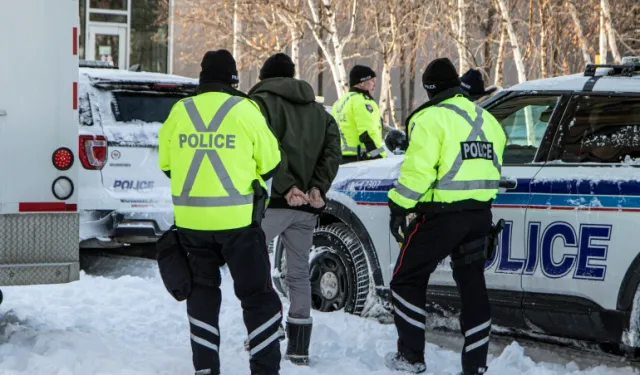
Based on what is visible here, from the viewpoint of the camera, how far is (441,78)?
5.66m

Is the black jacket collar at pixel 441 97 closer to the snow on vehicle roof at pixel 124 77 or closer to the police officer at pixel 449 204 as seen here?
the police officer at pixel 449 204

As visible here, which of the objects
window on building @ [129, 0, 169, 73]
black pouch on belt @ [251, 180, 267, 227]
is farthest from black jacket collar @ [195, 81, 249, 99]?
window on building @ [129, 0, 169, 73]

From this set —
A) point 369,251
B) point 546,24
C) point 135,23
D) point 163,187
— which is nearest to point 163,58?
point 135,23

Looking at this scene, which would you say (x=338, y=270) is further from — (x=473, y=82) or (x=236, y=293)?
(x=236, y=293)

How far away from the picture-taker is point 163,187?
8617 mm

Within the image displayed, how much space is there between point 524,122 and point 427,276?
52.6 inches

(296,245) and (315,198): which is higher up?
(315,198)

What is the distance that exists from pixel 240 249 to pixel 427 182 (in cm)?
104

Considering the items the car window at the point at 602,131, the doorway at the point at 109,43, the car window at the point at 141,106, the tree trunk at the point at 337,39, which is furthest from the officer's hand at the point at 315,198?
the doorway at the point at 109,43

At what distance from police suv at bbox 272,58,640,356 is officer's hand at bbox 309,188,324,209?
2.58ft

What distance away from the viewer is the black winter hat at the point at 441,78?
5.66m

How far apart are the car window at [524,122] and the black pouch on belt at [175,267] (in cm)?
202

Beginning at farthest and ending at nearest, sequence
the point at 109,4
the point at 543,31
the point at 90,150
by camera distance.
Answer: the point at 109,4 → the point at 543,31 → the point at 90,150

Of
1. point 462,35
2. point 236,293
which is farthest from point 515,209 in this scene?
point 462,35
